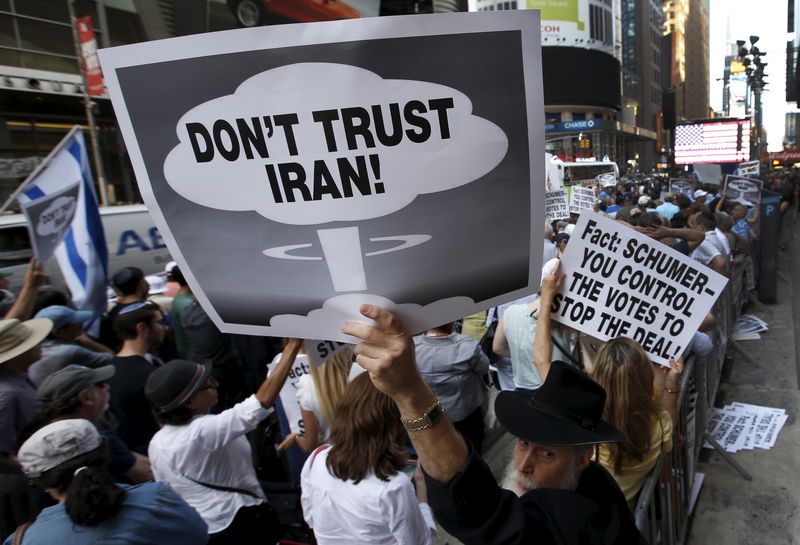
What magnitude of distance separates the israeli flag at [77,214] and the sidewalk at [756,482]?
5.06 metres

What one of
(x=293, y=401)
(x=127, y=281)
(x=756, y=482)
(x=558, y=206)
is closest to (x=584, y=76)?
(x=558, y=206)

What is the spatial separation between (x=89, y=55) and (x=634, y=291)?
13746mm

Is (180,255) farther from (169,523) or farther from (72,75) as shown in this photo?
(72,75)

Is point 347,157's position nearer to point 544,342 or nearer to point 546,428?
point 546,428

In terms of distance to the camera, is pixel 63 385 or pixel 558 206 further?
pixel 558 206

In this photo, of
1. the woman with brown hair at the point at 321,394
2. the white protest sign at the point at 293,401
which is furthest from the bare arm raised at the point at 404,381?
the white protest sign at the point at 293,401

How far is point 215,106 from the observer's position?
117 cm

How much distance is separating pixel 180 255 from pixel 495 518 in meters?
1.05

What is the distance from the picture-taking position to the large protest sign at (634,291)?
3.04 meters

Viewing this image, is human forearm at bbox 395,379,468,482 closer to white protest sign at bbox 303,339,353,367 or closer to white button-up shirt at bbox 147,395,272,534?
white button-up shirt at bbox 147,395,272,534

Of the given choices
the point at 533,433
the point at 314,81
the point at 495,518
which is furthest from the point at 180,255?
the point at 533,433

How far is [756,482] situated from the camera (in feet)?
14.7

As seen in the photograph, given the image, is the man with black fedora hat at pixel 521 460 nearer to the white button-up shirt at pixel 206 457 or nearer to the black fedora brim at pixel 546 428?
the black fedora brim at pixel 546 428

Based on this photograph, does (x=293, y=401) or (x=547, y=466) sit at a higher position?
(x=547, y=466)
